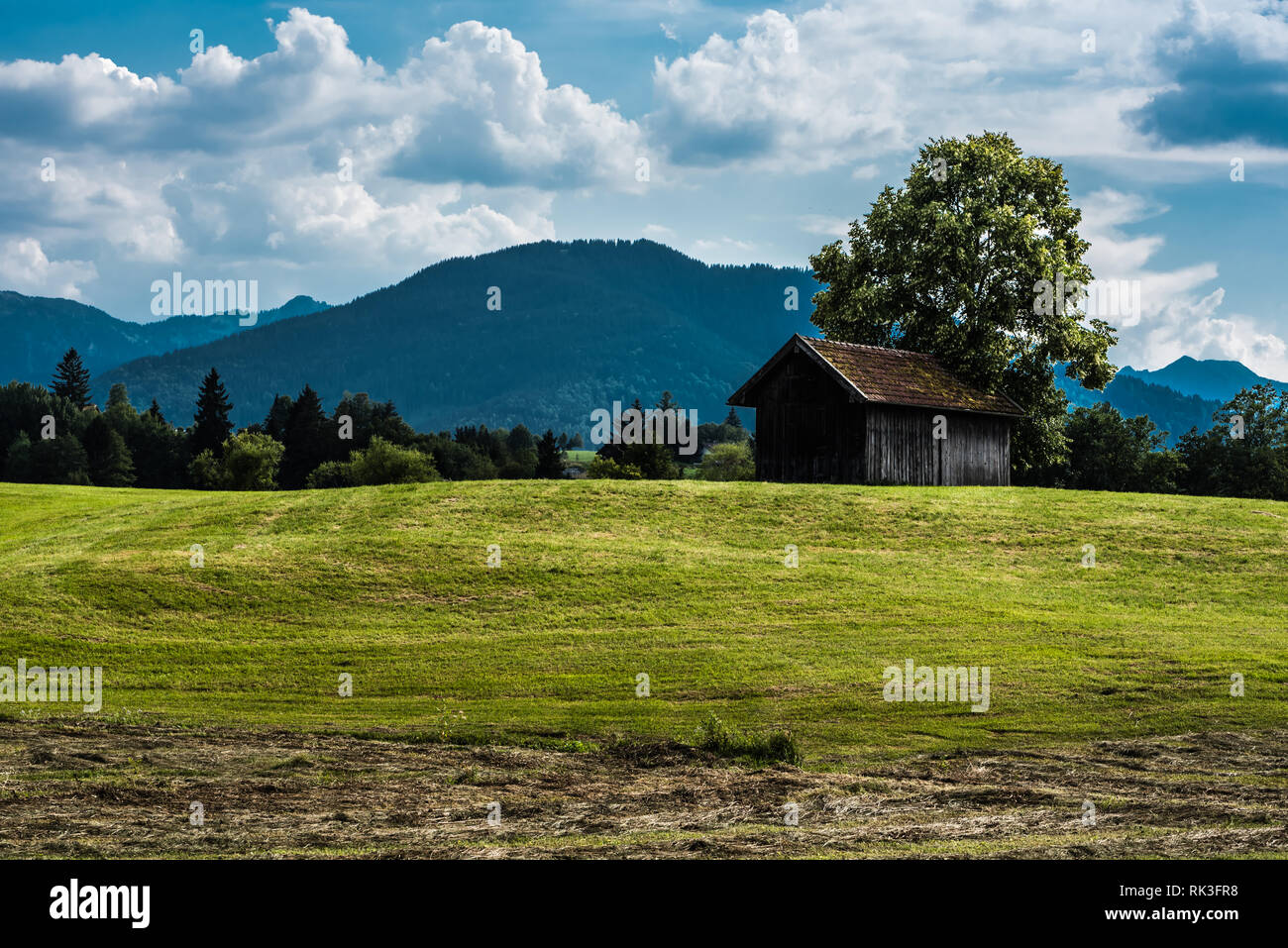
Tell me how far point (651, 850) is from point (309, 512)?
2858 centimetres

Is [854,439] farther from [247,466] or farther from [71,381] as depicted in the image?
[71,381]

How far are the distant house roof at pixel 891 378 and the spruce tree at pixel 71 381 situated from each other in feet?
471

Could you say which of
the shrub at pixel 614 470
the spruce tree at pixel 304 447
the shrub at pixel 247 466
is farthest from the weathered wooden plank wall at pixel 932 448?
the spruce tree at pixel 304 447

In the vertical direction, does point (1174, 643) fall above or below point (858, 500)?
below

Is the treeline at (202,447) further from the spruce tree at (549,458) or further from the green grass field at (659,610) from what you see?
the green grass field at (659,610)

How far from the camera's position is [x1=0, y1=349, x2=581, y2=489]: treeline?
393ft

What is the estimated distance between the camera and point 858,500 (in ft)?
129

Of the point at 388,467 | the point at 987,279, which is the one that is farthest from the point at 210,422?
the point at 987,279

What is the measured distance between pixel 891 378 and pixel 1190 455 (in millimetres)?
A: 58077

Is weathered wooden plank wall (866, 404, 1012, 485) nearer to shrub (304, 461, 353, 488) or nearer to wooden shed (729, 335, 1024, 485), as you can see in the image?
wooden shed (729, 335, 1024, 485)

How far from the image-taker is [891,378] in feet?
160

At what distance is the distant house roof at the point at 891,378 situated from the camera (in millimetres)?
46812
